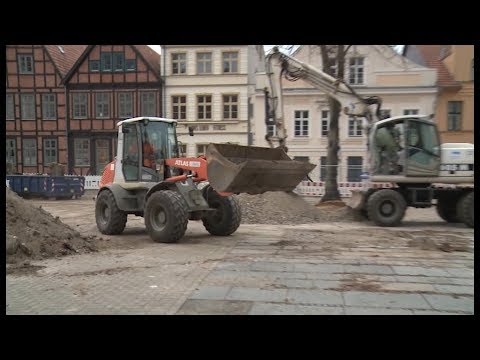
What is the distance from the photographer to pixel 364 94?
3109cm

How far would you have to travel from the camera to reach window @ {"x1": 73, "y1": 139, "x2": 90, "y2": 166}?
35812 millimetres

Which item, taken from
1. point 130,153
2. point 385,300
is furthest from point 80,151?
point 385,300

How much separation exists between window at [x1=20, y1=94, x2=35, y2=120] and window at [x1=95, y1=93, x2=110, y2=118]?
500cm

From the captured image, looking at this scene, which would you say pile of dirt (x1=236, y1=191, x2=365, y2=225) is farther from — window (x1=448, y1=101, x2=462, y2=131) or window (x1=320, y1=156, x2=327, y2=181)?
window (x1=448, y1=101, x2=462, y2=131)

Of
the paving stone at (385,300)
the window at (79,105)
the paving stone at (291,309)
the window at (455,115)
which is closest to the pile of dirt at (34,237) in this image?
the paving stone at (291,309)

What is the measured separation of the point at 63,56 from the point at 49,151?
26.6ft

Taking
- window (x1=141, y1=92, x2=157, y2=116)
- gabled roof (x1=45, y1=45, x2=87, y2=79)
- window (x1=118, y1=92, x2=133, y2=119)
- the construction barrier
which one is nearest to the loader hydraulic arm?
the construction barrier

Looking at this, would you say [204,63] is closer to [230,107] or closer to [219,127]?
[230,107]

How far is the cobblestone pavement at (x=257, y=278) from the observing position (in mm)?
5770

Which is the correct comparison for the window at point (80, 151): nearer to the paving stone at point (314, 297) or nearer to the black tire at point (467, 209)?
the black tire at point (467, 209)

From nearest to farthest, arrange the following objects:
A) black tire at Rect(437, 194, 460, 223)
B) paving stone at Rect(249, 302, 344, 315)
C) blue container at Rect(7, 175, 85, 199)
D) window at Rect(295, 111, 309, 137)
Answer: paving stone at Rect(249, 302, 344, 315)
black tire at Rect(437, 194, 460, 223)
blue container at Rect(7, 175, 85, 199)
window at Rect(295, 111, 309, 137)

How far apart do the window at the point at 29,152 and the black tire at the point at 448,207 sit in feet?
100

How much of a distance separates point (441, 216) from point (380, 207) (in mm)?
2710

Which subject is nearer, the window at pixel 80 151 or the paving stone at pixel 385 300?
the paving stone at pixel 385 300
